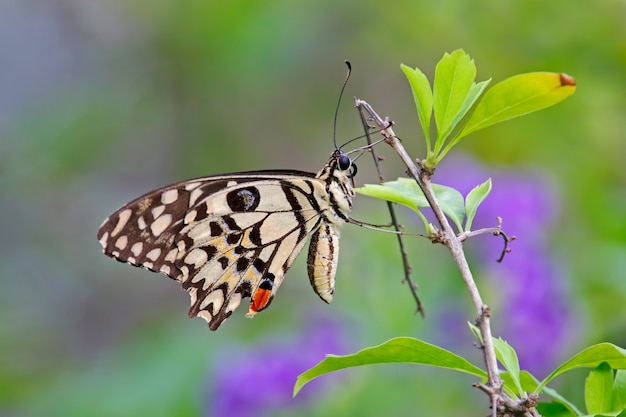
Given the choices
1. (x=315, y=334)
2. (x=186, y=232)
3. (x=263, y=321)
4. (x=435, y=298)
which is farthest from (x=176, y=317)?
(x=186, y=232)

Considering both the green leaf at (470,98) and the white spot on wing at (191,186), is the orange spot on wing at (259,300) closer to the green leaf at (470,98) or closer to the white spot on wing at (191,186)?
the white spot on wing at (191,186)

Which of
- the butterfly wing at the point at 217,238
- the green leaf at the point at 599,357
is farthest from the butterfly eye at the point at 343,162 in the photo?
the green leaf at the point at 599,357

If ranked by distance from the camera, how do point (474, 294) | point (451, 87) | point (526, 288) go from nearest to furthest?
point (474, 294) → point (451, 87) → point (526, 288)

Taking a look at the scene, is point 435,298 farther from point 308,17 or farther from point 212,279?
point 308,17

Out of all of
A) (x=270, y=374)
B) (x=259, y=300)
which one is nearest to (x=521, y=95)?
(x=259, y=300)

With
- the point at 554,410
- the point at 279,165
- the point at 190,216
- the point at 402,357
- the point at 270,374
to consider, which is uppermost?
the point at 279,165

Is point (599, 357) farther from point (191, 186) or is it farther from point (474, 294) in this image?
point (191, 186)
